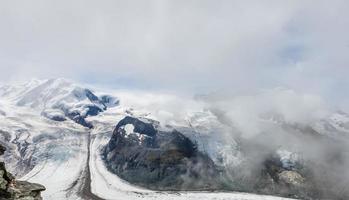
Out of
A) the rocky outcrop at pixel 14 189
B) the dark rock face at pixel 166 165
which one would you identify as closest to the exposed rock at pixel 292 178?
the dark rock face at pixel 166 165

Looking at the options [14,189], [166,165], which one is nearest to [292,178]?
[166,165]

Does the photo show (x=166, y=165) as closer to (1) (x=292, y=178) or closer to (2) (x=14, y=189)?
(1) (x=292, y=178)

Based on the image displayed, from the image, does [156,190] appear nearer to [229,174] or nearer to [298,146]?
[229,174]

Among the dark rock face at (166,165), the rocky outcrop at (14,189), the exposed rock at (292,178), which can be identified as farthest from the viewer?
the exposed rock at (292,178)

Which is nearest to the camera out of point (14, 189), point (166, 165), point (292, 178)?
point (14, 189)

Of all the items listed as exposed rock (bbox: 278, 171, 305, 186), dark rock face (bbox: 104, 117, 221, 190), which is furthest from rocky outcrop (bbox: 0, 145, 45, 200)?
exposed rock (bbox: 278, 171, 305, 186)

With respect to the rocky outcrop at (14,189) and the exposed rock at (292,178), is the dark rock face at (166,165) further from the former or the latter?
the rocky outcrop at (14,189)

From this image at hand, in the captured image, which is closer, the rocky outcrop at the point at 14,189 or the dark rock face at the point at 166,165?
the rocky outcrop at the point at 14,189
